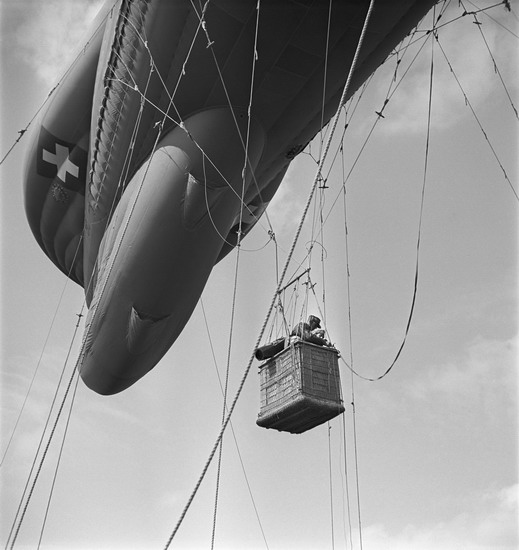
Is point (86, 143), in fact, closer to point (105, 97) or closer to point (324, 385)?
point (105, 97)

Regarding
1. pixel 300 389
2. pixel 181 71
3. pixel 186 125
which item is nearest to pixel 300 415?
pixel 300 389

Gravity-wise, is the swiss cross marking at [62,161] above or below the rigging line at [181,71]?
above

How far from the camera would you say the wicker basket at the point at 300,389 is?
616 cm

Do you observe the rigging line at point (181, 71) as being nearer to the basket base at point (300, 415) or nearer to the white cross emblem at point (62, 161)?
the white cross emblem at point (62, 161)

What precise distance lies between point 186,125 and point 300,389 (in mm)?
3638

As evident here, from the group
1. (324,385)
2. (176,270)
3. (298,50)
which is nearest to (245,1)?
(298,50)

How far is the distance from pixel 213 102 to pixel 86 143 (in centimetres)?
261

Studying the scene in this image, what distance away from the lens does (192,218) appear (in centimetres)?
790

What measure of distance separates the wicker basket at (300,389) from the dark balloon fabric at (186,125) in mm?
2032

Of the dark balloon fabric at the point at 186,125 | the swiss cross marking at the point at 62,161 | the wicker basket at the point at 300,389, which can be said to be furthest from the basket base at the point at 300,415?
the swiss cross marking at the point at 62,161

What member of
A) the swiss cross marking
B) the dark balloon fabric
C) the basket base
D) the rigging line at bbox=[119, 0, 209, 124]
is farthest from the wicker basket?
the swiss cross marking

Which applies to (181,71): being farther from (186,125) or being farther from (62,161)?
(62,161)

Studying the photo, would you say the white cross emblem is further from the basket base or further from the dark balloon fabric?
the basket base

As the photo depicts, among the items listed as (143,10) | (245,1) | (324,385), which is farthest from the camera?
(143,10)
